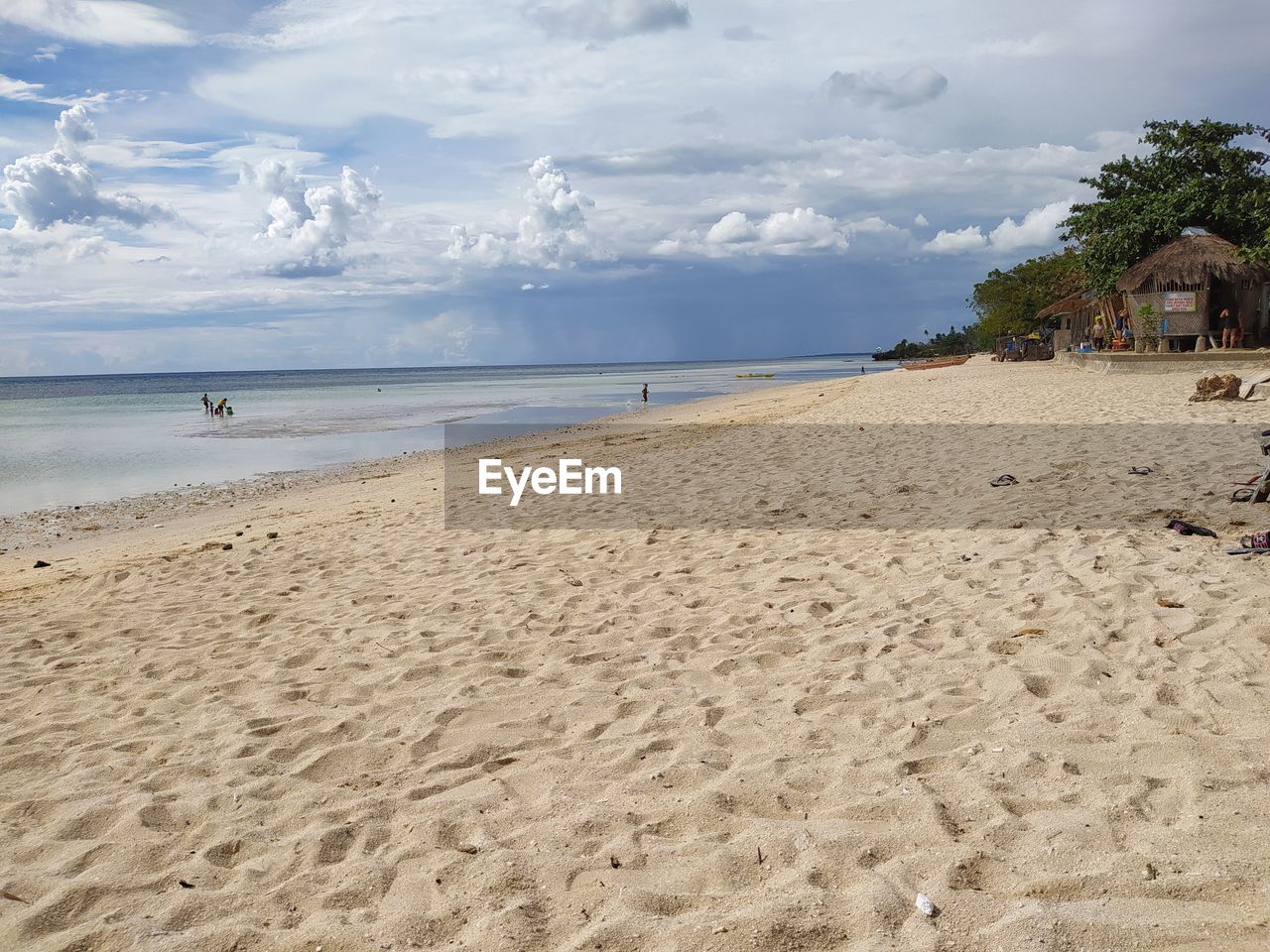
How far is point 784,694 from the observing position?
3.87 m

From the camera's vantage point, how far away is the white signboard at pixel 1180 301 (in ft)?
76.6

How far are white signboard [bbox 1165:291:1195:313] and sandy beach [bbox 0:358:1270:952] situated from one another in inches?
778

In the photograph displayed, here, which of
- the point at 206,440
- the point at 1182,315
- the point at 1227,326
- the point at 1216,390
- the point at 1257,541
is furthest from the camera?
the point at 206,440

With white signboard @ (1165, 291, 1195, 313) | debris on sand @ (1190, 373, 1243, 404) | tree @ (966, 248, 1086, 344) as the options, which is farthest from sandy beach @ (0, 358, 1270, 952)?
tree @ (966, 248, 1086, 344)

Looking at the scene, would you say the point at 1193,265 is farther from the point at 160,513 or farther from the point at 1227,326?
the point at 160,513

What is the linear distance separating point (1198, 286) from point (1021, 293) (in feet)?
86.2

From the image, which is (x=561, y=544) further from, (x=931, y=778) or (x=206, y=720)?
(x=931, y=778)

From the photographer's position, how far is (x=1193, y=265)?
23.1 meters

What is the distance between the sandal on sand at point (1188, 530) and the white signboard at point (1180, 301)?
69.6 ft

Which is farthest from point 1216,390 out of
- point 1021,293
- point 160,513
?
point 1021,293

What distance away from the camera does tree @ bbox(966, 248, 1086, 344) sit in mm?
43319

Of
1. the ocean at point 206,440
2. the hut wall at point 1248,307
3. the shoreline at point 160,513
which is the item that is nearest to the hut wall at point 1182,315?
the hut wall at point 1248,307

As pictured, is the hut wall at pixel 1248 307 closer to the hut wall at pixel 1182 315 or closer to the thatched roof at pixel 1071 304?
the hut wall at pixel 1182 315

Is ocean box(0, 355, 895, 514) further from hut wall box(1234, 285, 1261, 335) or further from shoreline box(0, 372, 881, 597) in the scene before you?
hut wall box(1234, 285, 1261, 335)
